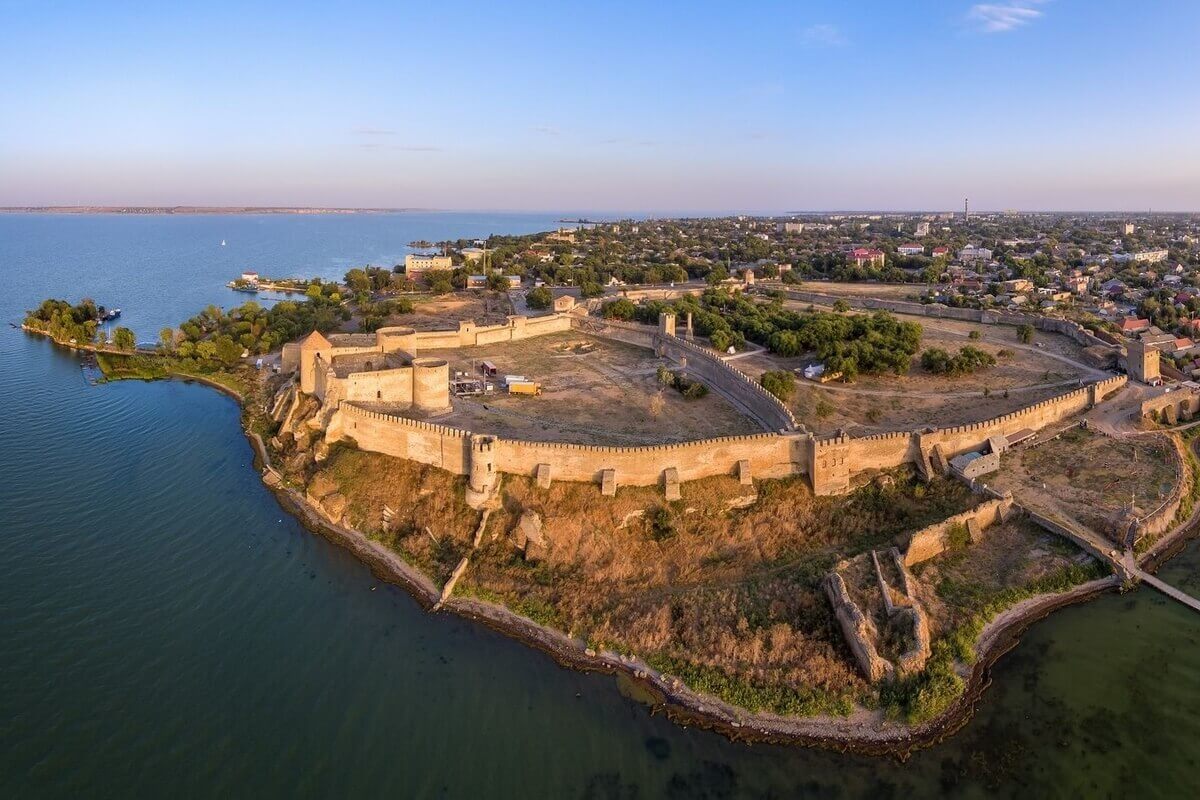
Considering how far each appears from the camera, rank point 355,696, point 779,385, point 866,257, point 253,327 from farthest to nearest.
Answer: point 866,257 < point 253,327 < point 779,385 < point 355,696

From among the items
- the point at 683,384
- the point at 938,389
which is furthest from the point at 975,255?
the point at 683,384

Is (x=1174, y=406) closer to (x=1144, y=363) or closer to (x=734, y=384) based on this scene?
(x=1144, y=363)

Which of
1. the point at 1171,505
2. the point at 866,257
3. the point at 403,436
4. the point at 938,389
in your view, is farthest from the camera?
the point at 866,257

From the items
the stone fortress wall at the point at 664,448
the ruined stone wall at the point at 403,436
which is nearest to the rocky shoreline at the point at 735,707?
the ruined stone wall at the point at 403,436

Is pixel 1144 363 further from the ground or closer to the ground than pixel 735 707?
further from the ground

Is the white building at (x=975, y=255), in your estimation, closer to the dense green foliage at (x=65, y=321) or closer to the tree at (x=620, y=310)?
the tree at (x=620, y=310)

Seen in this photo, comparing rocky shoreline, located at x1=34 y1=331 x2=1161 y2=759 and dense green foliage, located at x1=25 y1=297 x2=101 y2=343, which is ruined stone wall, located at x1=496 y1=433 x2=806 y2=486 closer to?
rocky shoreline, located at x1=34 y1=331 x2=1161 y2=759

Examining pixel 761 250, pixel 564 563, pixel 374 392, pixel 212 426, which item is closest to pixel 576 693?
pixel 564 563

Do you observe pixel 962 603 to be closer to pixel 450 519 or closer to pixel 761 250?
pixel 450 519
